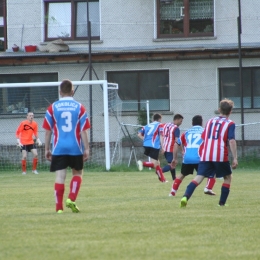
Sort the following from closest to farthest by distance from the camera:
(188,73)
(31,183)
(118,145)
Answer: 1. (31,183)
2. (118,145)
3. (188,73)

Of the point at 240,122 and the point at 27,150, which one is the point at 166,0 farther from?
the point at 27,150

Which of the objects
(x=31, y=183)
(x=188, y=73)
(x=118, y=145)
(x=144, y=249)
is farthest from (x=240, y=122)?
(x=144, y=249)

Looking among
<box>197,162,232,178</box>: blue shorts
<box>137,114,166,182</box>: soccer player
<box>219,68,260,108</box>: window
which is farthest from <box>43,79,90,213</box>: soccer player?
<box>219,68,260,108</box>: window

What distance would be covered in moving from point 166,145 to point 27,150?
653cm

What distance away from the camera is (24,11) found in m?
32.6

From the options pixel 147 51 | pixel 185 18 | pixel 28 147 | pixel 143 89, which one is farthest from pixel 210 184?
pixel 185 18

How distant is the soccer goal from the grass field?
12.8 meters

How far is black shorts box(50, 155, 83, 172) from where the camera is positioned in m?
11.3

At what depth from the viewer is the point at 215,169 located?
40.7 feet

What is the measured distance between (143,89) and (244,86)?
3729mm

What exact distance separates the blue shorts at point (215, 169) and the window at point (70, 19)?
67.6ft

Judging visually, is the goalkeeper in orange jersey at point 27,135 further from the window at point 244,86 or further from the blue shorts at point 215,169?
the blue shorts at point 215,169

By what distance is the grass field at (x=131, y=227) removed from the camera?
7414mm

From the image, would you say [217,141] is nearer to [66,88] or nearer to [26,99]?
[66,88]
